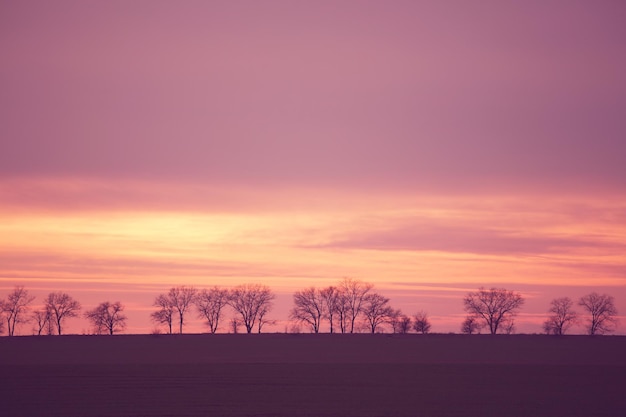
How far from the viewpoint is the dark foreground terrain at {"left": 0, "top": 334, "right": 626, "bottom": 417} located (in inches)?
1970

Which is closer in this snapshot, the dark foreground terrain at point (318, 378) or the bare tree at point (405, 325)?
the dark foreground terrain at point (318, 378)

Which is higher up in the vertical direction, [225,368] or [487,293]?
[487,293]

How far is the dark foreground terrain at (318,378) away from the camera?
50.0 metres

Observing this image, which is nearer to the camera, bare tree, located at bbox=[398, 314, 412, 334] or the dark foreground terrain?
the dark foreground terrain

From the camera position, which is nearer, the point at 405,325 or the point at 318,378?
the point at 318,378

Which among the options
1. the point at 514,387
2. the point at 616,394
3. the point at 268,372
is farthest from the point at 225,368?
the point at 616,394

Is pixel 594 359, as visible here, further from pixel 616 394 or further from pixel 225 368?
pixel 225 368

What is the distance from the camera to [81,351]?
99.8m

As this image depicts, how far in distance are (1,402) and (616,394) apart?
150 ft

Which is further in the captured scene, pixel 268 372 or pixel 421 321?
pixel 421 321

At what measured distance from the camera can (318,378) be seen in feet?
221

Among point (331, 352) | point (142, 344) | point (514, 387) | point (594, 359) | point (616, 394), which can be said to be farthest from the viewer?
point (142, 344)

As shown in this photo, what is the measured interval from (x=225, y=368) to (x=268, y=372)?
262 inches

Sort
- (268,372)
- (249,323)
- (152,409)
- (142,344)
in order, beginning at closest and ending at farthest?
(152,409) → (268,372) → (142,344) → (249,323)
